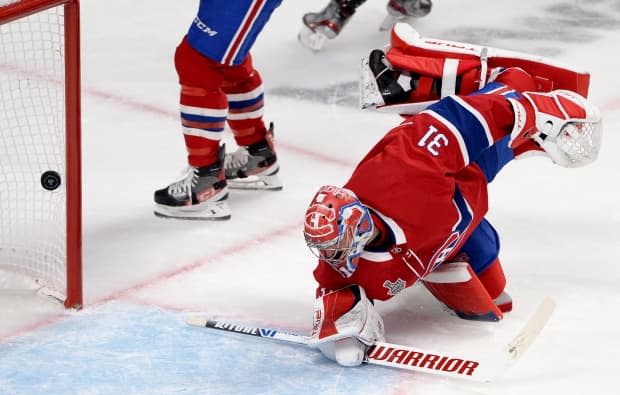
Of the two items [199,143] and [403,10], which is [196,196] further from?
[403,10]

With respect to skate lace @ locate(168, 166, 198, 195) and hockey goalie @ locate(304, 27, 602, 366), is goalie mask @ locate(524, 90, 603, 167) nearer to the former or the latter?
hockey goalie @ locate(304, 27, 602, 366)

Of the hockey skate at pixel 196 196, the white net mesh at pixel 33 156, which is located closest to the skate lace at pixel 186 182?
the hockey skate at pixel 196 196

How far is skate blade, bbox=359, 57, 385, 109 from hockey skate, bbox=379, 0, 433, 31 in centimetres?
183

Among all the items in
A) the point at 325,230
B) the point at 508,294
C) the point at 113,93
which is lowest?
the point at 113,93

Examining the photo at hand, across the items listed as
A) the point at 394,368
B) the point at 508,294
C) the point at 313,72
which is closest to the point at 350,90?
the point at 313,72

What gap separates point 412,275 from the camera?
2.67 m

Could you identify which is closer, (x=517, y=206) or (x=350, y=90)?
(x=517, y=206)

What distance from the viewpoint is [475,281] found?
2793mm

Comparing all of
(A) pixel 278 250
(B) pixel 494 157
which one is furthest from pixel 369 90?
(A) pixel 278 250

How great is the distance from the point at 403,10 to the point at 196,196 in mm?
1578

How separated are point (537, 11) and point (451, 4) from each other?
0.31m

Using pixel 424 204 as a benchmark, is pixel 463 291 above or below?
below

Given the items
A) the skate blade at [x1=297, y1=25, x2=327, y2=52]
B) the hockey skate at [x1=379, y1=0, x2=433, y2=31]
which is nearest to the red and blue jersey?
the skate blade at [x1=297, y1=25, x2=327, y2=52]

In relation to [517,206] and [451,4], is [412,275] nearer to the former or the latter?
[517,206]
